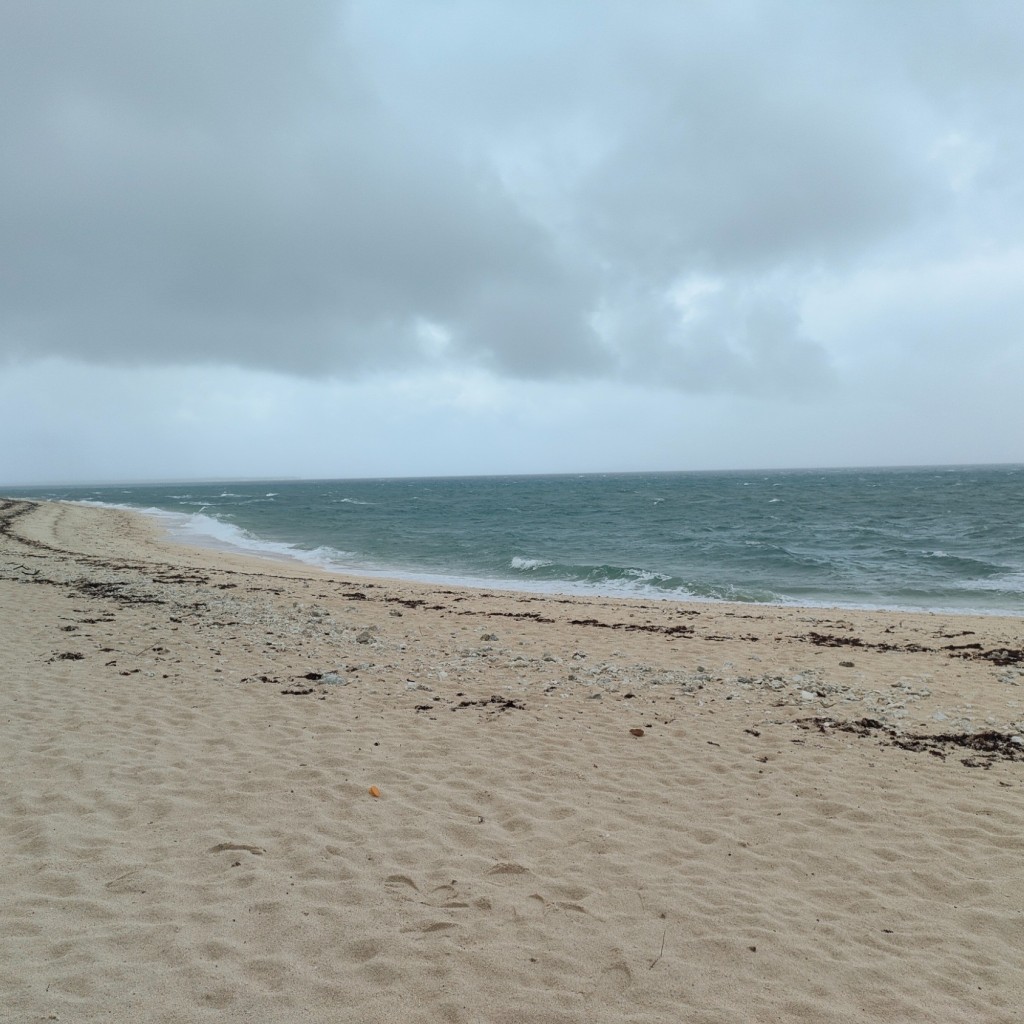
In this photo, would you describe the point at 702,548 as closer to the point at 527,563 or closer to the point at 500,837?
the point at 527,563

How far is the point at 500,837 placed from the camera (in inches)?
199

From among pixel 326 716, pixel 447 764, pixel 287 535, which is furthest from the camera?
pixel 287 535

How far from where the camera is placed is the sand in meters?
3.53

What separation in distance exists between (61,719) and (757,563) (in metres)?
26.9

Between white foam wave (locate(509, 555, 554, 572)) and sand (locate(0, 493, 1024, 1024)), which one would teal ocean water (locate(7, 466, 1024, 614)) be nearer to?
white foam wave (locate(509, 555, 554, 572))

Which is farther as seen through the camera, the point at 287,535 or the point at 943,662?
the point at 287,535

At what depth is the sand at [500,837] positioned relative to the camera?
353 centimetres

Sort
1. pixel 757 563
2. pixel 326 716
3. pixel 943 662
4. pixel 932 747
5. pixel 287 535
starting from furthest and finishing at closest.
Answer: pixel 287 535 < pixel 757 563 < pixel 943 662 < pixel 326 716 < pixel 932 747

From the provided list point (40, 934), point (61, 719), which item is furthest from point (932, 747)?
point (61, 719)

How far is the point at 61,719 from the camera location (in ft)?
23.5

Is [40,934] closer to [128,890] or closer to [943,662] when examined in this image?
[128,890]

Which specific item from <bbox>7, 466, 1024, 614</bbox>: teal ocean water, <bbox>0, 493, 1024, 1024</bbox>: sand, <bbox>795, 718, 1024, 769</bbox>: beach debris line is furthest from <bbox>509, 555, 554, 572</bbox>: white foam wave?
<bbox>795, 718, 1024, 769</bbox>: beach debris line

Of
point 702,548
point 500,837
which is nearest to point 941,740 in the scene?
point 500,837

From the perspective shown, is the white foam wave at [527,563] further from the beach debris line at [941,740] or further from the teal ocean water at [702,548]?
the beach debris line at [941,740]
